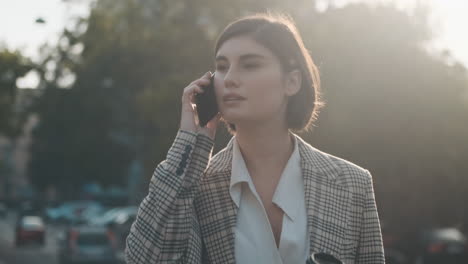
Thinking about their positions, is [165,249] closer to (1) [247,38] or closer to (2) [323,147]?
(1) [247,38]

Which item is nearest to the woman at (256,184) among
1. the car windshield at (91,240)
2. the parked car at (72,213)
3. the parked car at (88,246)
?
the parked car at (88,246)

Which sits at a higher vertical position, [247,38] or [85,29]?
[85,29]

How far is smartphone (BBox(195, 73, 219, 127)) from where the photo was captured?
293 cm

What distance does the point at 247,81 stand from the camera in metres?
2.85

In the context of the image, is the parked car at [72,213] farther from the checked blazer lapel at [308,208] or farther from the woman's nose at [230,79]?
the woman's nose at [230,79]

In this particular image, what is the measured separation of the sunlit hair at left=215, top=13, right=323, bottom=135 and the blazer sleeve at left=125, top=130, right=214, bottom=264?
1.17ft

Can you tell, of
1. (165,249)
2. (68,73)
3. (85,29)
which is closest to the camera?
(165,249)

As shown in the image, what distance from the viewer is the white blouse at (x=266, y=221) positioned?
2877 millimetres

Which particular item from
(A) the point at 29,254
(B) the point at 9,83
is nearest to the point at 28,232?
(A) the point at 29,254

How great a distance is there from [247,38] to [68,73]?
1743 inches

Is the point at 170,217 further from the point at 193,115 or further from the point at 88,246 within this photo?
the point at 88,246

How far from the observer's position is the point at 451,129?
71.5 ft

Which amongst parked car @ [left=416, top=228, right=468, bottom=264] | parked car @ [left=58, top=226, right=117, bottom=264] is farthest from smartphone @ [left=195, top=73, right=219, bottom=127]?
parked car @ [left=58, top=226, right=117, bottom=264]

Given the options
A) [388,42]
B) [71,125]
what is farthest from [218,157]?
→ [71,125]
